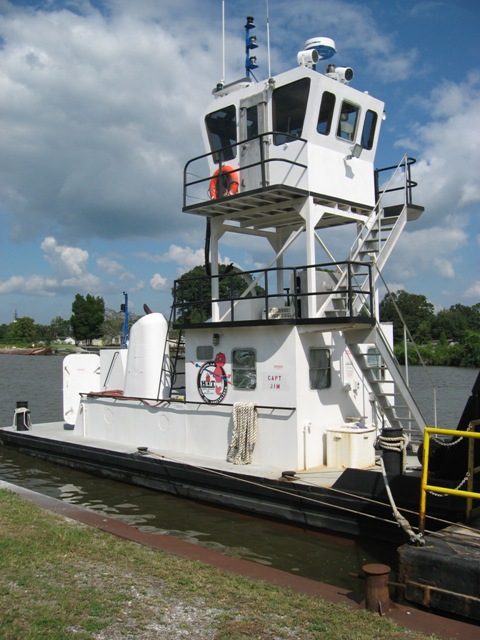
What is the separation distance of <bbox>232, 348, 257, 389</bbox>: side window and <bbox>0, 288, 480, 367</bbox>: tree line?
115 ft

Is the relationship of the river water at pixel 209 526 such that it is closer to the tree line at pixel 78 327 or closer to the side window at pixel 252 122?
the side window at pixel 252 122

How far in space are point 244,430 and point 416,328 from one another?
67.7m

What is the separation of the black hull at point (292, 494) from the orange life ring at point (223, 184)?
4987 mm

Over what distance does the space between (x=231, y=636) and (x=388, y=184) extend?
361 inches

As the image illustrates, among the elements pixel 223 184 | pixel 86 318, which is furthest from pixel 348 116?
pixel 86 318

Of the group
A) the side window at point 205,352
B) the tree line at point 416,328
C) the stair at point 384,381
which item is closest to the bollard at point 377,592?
the stair at point 384,381

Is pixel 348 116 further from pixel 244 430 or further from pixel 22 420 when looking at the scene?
pixel 22 420

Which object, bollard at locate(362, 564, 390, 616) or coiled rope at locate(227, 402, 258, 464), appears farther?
coiled rope at locate(227, 402, 258, 464)

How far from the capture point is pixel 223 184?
11.9 m

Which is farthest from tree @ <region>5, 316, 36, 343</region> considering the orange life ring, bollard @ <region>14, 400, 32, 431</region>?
the orange life ring

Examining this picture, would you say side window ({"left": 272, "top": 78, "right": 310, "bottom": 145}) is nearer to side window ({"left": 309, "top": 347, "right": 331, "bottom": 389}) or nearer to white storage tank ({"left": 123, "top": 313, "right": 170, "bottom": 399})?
side window ({"left": 309, "top": 347, "right": 331, "bottom": 389})

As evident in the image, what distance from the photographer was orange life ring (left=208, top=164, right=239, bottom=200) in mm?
11695

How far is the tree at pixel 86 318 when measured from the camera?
97250mm

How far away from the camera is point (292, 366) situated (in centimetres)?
1030
